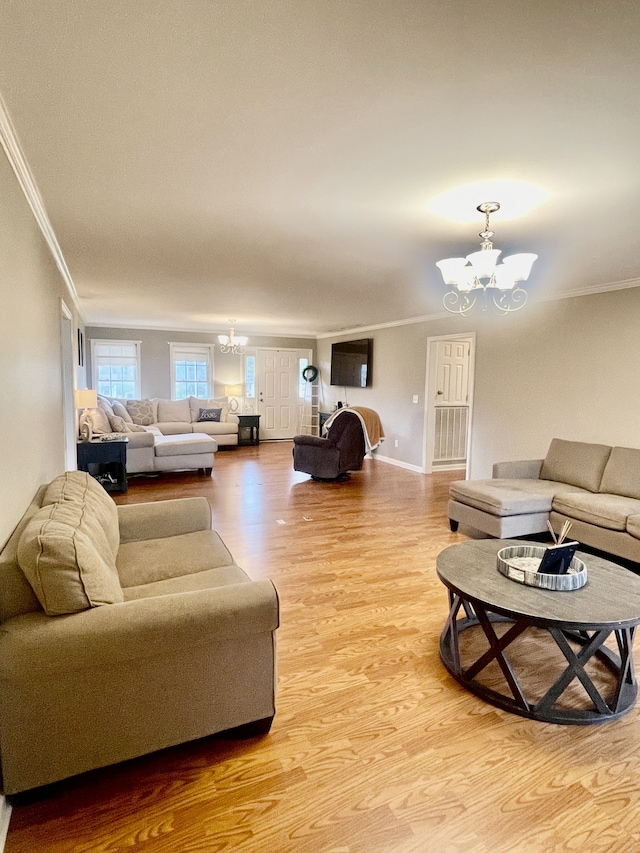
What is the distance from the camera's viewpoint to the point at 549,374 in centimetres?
502

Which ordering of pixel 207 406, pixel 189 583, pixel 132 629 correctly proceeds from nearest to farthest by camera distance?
pixel 132 629, pixel 189 583, pixel 207 406

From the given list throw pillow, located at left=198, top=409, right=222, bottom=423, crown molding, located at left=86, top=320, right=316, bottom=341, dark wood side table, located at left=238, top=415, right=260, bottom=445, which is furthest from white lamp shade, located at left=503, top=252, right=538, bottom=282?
crown molding, located at left=86, top=320, right=316, bottom=341

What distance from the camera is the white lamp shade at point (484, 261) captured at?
104 inches

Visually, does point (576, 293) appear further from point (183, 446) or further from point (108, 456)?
point (108, 456)

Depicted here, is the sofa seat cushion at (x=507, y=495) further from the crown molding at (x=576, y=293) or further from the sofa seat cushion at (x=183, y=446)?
the sofa seat cushion at (x=183, y=446)

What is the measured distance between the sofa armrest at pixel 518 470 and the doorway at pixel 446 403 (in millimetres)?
2091

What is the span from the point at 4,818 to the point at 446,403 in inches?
262

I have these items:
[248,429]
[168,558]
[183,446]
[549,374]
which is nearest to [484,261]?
[168,558]

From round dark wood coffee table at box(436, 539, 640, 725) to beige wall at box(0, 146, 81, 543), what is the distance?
197 cm

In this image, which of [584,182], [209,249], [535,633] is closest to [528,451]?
[535,633]

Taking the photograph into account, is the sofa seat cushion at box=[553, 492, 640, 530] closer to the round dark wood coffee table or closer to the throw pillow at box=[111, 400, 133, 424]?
the round dark wood coffee table

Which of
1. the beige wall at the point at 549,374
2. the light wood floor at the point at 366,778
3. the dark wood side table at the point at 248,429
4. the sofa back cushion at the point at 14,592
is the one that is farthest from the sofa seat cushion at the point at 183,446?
the sofa back cushion at the point at 14,592

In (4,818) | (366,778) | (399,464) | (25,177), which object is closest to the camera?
(4,818)

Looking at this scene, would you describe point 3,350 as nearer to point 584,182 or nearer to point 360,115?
point 360,115
